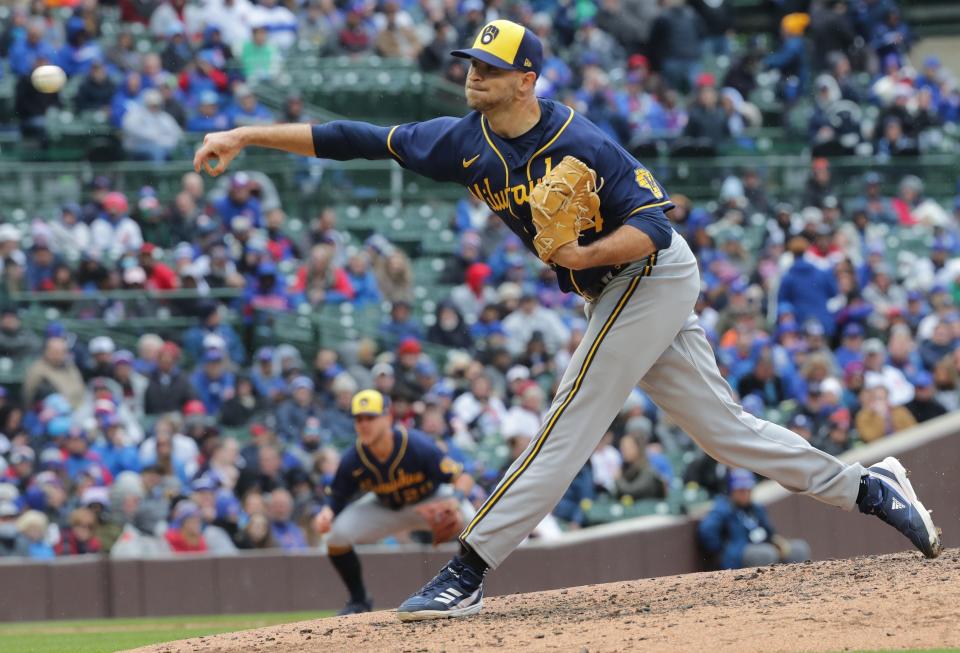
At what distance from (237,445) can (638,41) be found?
941 cm

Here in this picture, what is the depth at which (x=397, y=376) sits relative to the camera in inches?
528

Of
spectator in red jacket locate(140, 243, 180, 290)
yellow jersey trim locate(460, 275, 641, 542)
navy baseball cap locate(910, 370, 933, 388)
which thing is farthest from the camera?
spectator in red jacket locate(140, 243, 180, 290)

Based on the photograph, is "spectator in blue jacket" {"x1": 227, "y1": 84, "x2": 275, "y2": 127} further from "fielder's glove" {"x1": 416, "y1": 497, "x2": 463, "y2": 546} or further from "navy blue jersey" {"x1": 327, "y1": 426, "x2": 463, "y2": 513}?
"fielder's glove" {"x1": 416, "y1": 497, "x2": 463, "y2": 546}

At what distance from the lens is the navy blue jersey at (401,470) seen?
9.48 meters

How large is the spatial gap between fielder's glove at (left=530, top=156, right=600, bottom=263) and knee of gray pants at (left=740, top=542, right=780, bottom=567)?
5.79 meters

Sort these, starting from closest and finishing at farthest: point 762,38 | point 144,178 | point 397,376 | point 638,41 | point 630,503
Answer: point 630,503
point 397,376
point 144,178
point 638,41
point 762,38

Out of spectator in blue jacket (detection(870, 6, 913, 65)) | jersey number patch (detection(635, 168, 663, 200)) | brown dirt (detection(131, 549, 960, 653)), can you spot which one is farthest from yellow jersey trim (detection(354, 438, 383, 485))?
spectator in blue jacket (detection(870, 6, 913, 65))

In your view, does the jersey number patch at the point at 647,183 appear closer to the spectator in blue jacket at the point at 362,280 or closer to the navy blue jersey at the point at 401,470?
the navy blue jersey at the point at 401,470

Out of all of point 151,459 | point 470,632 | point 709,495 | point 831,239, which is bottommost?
point 151,459

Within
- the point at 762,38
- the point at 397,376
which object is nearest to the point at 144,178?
the point at 397,376

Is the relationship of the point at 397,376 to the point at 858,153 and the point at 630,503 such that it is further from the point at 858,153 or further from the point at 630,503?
the point at 858,153

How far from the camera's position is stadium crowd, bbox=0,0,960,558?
12203 millimetres

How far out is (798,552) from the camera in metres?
11.0

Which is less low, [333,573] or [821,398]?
[821,398]
